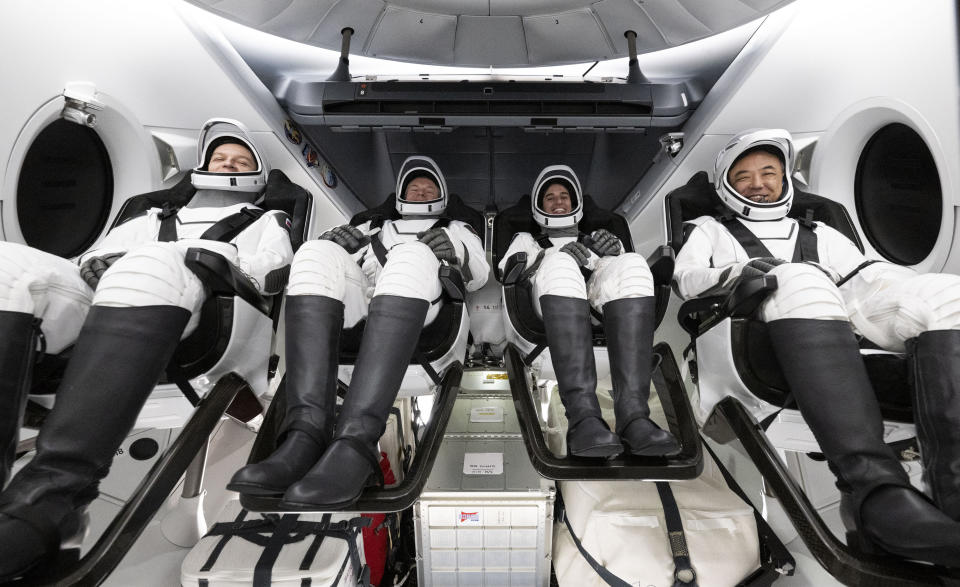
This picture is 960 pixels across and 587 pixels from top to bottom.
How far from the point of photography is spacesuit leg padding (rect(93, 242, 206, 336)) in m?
1.21

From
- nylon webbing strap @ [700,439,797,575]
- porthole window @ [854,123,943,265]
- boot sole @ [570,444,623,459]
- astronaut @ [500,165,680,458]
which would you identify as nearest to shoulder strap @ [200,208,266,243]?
astronaut @ [500,165,680,458]

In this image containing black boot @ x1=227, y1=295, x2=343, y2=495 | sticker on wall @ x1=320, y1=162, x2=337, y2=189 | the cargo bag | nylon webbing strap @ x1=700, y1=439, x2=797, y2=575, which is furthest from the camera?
sticker on wall @ x1=320, y1=162, x2=337, y2=189

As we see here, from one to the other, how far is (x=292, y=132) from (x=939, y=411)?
302 cm

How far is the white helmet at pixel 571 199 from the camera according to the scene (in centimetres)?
226

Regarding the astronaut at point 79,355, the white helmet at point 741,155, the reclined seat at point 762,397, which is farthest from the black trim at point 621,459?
the astronaut at point 79,355

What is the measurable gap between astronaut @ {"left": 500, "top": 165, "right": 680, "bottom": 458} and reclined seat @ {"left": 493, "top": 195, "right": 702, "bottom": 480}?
5cm

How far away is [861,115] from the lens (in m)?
2.16

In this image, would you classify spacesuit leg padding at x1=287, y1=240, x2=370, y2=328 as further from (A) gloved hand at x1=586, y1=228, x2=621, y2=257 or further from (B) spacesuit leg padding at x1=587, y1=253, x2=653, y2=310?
(A) gloved hand at x1=586, y1=228, x2=621, y2=257

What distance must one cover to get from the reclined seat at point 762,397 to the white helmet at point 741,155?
2.07 ft

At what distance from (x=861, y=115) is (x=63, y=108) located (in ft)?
12.4

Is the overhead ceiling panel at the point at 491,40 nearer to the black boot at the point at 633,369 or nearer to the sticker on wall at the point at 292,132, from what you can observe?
the sticker on wall at the point at 292,132

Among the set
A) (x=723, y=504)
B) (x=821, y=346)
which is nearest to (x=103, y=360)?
(x=821, y=346)

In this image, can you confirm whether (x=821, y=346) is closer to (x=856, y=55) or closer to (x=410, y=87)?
(x=856, y=55)

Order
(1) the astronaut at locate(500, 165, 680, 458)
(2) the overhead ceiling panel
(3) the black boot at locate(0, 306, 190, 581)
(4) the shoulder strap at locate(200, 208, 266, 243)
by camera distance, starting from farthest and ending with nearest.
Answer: (2) the overhead ceiling panel
(4) the shoulder strap at locate(200, 208, 266, 243)
(1) the astronaut at locate(500, 165, 680, 458)
(3) the black boot at locate(0, 306, 190, 581)
